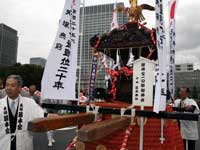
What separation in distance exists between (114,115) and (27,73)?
4031 cm

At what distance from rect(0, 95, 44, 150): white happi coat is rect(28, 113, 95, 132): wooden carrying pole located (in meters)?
0.26

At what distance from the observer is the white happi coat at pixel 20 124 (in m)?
3.38

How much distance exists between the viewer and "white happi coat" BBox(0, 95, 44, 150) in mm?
3385

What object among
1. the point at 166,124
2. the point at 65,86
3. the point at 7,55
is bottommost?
the point at 166,124

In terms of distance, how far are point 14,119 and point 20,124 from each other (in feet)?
0.31

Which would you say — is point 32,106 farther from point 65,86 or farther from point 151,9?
point 151,9

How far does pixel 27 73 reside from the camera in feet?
141

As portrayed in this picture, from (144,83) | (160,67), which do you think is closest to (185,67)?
(144,83)

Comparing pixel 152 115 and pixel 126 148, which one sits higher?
pixel 152 115

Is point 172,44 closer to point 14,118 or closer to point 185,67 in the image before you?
point 14,118

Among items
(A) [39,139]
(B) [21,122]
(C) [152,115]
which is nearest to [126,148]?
(C) [152,115]

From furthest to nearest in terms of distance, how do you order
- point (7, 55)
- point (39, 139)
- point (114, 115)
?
point (7, 55)
point (39, 139)
point (114, 115)

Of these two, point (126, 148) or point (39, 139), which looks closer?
point (126, 148)

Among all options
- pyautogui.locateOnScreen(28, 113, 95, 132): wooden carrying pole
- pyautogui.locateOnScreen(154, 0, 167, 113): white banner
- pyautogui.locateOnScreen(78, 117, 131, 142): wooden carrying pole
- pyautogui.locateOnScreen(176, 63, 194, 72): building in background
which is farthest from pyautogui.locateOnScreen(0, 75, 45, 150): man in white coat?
pyautogui.locateOnScreen(176, 63, 194, 72): building in background
